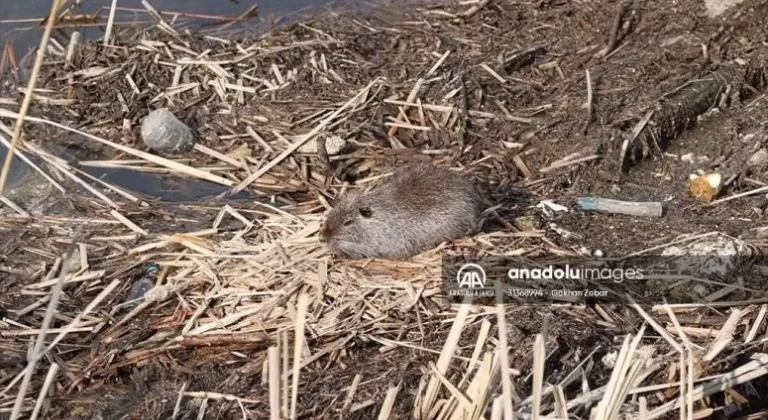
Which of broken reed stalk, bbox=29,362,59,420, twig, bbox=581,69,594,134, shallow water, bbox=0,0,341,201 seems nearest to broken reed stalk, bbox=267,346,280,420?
broken reed stalk, bbox=29,362,59,420

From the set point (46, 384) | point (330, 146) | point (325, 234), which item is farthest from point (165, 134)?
point (46, 384)

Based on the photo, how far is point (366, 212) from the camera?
5.13 meters

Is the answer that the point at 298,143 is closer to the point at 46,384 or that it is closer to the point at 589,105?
the point at 589,105

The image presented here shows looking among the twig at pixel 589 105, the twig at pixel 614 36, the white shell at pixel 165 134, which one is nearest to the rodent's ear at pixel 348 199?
the white shell at pixel 165 134

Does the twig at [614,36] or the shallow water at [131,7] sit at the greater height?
the shallow water at [131,7]

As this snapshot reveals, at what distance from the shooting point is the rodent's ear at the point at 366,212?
Result: 5113 millimetres

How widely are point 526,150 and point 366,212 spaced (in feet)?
4.55

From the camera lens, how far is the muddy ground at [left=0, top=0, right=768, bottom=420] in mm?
4316

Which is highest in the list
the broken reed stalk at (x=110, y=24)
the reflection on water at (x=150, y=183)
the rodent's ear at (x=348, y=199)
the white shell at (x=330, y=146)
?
the broken reed stalk at (x=110, y=24)

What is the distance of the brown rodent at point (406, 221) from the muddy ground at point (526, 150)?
532 millimetres

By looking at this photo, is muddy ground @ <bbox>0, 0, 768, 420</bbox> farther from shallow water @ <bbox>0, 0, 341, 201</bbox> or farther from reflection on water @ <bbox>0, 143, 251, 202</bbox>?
shallow water @ <bbox>0, 0, 341, 201</bbox>

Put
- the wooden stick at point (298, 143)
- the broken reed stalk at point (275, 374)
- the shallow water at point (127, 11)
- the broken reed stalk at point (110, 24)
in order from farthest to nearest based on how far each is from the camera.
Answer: the shallow water at point (127, 11) → the broken reed stalk at point (110, 24) → the wooden stick at point (298, 143) → the broken reed stalk at point (275, 374)

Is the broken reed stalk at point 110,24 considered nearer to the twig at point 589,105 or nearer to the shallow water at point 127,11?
the shallow water at point 127,11

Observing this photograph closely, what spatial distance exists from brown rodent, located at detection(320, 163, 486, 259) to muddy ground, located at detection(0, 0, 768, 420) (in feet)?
1.75
